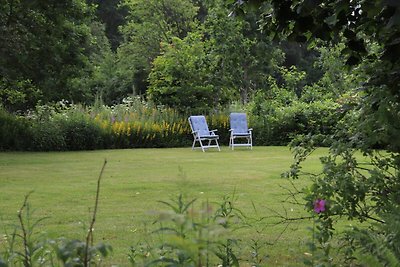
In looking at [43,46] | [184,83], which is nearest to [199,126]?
[184,83]

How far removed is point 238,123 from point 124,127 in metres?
2.80

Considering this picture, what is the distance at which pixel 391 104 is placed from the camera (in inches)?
111

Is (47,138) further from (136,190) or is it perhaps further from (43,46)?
(136,190)

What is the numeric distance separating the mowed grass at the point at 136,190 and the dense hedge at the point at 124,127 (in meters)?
2.19

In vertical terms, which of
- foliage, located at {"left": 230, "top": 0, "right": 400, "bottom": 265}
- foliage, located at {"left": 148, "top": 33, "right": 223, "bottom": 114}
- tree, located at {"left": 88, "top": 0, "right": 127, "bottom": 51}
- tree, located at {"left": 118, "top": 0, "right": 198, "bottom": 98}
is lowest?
foliage, located at {"left": 230, "top": 0, "right": 400, "bottom": 265}

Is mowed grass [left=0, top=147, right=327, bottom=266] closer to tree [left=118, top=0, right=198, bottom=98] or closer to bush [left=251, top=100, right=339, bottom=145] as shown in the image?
bush [left=251, top=100, right=339, bottom=145]

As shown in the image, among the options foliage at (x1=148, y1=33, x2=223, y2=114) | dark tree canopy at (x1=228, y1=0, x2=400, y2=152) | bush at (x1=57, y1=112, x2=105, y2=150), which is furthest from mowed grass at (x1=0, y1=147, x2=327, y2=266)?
foliage at (x1=148, y1=33, x2=223, y2=114)

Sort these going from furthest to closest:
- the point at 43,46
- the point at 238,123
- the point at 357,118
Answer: the point at 238,123 < the point at 43,46 < the point at 357,118

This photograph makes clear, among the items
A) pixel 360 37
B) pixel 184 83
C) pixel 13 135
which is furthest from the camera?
pixel 184 83

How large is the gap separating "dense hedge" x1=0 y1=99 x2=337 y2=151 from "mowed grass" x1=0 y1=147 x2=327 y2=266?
2187mm

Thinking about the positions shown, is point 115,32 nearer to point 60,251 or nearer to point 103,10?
point 103,10

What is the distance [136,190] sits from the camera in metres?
6.82

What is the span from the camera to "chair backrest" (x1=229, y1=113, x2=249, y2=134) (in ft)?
48.3

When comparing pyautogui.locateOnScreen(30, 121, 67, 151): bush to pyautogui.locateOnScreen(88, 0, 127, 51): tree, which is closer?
pyautogui.locateOnScreen(30, 121, 67, 151): bush
